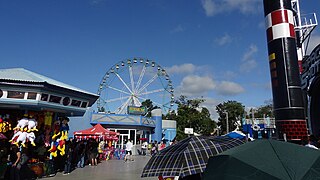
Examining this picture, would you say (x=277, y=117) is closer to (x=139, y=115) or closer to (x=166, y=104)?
(x=139, y=115)

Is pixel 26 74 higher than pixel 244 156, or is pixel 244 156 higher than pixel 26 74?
pixel 26 74

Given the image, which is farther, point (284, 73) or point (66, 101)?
point (284, 73)

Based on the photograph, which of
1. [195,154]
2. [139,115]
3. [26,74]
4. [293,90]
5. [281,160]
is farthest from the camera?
[139,115]

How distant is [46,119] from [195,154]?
30.0ft

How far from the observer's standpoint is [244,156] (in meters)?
2.07

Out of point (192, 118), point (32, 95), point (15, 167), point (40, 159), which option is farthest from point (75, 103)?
point (192, 118)

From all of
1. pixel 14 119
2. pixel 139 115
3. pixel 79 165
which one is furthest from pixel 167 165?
pixel 139 115

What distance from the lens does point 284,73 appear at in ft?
46.6

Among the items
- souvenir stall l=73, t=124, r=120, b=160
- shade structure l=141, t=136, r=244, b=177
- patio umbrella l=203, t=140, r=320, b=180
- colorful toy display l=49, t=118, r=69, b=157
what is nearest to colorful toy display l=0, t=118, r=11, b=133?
colorful toy display l=49, t=118, r=69, b=157

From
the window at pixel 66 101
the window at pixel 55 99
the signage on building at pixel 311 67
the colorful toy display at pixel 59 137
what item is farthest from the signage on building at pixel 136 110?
the window at pixel 55 99

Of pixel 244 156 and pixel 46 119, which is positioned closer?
pixel 244 156

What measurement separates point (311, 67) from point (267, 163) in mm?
17516

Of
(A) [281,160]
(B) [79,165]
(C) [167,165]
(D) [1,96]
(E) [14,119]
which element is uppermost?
(D) [1,96]

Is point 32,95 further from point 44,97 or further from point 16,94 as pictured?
point 16,94
